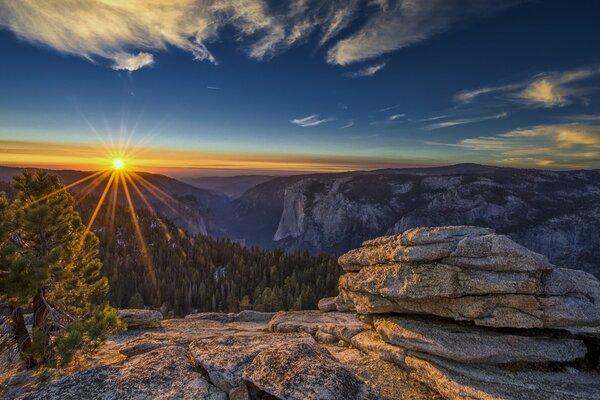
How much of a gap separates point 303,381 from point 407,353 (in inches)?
306

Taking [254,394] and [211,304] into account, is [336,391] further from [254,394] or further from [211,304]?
[211,304]

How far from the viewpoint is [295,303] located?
7650 centimetres

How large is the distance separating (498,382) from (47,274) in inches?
872

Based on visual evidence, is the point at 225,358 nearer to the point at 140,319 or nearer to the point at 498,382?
the point at 498,382

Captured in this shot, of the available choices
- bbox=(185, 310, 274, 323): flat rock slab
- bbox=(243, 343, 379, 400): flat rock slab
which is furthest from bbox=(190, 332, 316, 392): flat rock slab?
bbox=(185, 310, 274, 323): flat rock slab

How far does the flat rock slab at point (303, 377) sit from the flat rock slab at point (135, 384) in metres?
1.57

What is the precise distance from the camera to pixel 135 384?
10195mm

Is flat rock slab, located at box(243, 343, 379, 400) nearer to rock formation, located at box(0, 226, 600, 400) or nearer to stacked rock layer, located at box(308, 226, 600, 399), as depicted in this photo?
rock formation, located at box(0, 226, 600, 400)

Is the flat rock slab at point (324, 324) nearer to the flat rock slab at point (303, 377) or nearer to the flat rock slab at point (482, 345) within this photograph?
the flat rock slab at point (482, 345)

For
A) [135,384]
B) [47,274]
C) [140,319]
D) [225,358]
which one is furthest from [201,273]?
[135,384]

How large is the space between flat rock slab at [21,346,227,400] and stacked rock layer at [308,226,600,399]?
9451 mm

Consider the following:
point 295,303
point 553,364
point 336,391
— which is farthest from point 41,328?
point 295,303

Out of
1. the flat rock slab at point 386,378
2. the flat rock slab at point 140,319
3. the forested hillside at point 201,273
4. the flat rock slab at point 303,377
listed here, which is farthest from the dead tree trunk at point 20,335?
the forested hillside at point 201,273

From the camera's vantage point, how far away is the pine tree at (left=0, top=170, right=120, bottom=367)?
1625 cm
